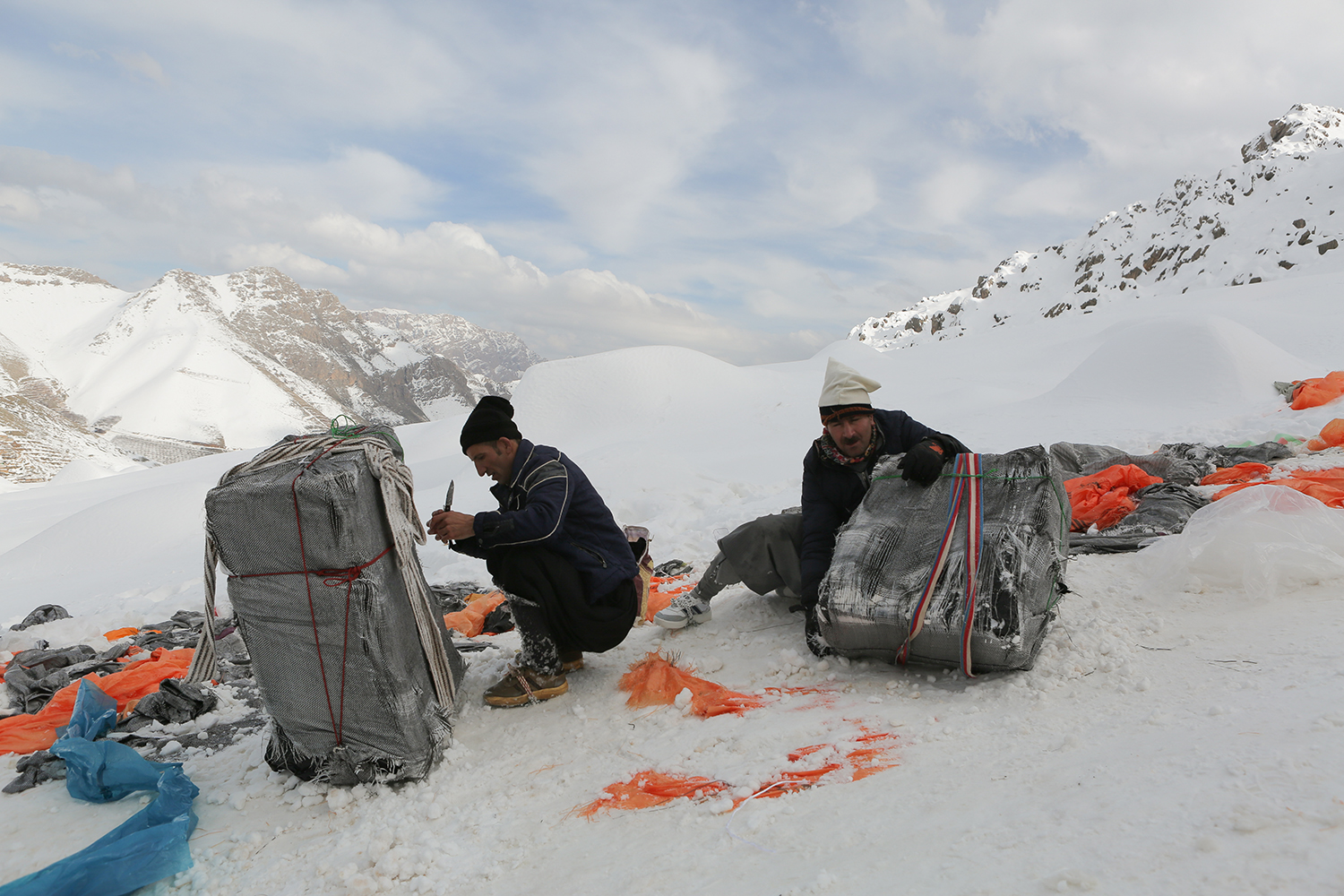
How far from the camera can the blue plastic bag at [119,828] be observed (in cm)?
179

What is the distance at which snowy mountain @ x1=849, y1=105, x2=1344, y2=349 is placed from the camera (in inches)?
1715

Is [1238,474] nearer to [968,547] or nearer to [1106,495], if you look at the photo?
[1106,495]

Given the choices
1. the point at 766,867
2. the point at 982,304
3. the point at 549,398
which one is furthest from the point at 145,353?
the point at 766,867

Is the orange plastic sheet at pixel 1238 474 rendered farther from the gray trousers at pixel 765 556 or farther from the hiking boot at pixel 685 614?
the hiking boot at pixel 685 614

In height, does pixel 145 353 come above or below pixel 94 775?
above

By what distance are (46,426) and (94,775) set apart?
4224 inches

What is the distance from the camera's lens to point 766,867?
163cm

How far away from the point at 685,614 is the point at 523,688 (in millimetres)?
998

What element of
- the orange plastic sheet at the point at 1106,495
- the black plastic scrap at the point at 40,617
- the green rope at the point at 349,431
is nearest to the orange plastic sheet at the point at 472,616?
the green rope at the point at 349,431

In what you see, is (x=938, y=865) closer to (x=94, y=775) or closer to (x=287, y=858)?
(x=287, y=858)

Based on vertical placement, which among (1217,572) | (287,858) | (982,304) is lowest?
(287,858)

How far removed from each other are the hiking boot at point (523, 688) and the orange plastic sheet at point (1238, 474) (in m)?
4.89

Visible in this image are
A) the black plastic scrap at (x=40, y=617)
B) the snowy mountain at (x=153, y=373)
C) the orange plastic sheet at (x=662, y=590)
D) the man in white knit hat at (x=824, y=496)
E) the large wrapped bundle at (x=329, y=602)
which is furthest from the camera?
the snowy mountain at (x=153, y=373)

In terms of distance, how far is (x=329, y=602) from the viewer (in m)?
2.25
